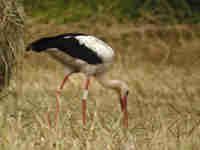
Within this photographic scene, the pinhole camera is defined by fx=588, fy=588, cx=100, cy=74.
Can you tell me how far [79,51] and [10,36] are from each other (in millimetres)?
1058

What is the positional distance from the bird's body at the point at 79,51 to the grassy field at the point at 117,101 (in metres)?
0.24

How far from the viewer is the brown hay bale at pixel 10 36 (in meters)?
5.22

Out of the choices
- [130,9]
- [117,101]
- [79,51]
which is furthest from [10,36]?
[130,9]

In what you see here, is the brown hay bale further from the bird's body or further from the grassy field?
the bird's body

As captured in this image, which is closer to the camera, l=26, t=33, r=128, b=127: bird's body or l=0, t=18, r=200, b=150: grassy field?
l=0, t=18, r=200, b=150: grassy field

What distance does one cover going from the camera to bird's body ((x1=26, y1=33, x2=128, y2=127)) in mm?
5957

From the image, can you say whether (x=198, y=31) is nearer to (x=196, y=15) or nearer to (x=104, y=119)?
(x=196, y=15)

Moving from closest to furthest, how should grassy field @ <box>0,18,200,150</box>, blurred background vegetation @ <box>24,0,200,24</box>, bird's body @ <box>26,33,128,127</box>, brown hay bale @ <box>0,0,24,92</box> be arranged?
1. grassy field @ <box>0,18,200,150</box>
2. brown hay bale @ <box>0,0,24,92</box>
3. bird's body @ <box>26,33,128,127</box>
4. blurred background vegetation @ <box>24,0,200,24</box>

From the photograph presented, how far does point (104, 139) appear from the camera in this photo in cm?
436

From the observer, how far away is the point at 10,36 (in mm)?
5301

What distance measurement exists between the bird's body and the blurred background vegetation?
5073mm

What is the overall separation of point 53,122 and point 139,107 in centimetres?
151

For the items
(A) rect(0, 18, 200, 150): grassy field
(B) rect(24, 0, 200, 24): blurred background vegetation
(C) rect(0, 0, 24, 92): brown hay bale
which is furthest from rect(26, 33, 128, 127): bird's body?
(B) rect(24, 0, 200, 24): blurred background vegetation

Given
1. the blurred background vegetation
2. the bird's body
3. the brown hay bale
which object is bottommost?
the blurred background vegetation
